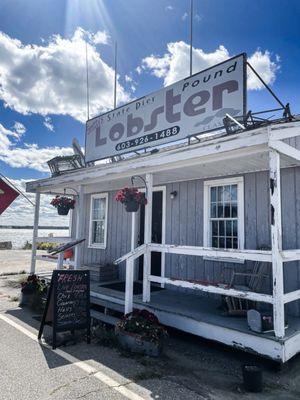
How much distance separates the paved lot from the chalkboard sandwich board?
0.33 meters

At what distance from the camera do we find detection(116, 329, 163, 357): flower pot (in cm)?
460

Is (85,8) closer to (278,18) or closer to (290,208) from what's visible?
(278,18)

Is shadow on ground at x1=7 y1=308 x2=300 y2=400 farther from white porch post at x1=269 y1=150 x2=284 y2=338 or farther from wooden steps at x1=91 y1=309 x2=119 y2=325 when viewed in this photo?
wooden steps at x1=91 y1=309 x2=119 y2=325

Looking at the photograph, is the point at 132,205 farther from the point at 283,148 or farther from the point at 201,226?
the point at 283,148

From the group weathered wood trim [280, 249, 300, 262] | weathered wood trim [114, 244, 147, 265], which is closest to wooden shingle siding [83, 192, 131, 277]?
weathered wood trim [114, 244, 147, 265]

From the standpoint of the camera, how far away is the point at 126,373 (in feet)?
13.3

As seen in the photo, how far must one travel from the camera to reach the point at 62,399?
10.8ft

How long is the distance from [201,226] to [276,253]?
120 inches

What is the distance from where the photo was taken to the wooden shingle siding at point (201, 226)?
5.78m

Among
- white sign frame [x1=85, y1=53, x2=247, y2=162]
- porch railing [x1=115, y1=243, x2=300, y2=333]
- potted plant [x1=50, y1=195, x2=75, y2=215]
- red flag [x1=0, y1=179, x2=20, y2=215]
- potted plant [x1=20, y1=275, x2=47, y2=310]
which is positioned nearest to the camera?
porch railing [x1=115, y1=243, x2=300, y2=333]

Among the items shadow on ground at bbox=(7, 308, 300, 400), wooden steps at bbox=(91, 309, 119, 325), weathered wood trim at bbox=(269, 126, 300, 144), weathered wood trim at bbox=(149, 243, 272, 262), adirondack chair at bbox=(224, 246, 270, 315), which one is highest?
weathered wood trim at bbox=(269, 126, 300, 144)

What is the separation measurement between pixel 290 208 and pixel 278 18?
481 cm

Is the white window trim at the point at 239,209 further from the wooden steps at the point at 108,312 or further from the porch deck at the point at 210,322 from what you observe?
the wooden steps at the point at 108,312

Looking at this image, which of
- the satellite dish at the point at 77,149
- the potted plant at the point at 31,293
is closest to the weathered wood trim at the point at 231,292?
the potted plant at the point at 31,293
